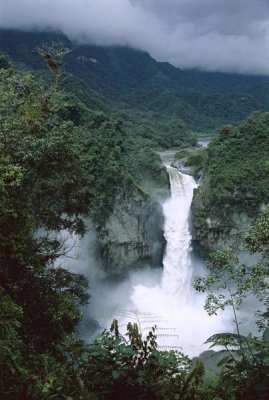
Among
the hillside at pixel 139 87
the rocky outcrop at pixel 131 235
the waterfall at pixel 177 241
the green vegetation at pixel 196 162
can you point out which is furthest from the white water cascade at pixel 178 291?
the hillside at pixel 139 87

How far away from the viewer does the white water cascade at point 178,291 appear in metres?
22.3

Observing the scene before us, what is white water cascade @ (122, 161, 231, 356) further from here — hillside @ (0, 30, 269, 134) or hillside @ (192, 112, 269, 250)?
hillside @ (0, 30, 269, 134)

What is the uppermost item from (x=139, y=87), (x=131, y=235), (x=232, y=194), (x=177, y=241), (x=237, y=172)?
(x=139, y=87)

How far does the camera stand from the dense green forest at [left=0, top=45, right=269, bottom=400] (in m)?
4.52

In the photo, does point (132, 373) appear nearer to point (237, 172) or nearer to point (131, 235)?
point (131, 235)

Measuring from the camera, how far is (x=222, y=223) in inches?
1056

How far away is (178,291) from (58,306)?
19.3 m

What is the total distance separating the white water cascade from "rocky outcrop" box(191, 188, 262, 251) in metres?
1.17

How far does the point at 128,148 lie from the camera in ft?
93.1

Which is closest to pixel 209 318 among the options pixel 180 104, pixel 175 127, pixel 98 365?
pixel 98 365

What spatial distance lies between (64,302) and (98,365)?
4064mm

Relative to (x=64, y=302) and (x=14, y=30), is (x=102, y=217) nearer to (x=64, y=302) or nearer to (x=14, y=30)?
(x=64, y=302)

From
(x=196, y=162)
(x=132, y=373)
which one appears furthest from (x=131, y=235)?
(x=132, y=373)

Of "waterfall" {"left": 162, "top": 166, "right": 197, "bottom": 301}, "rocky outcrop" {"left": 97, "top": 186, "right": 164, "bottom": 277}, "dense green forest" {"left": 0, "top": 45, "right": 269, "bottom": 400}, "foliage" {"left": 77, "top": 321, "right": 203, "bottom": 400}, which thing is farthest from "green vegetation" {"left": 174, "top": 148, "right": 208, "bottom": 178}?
"foliage" {"left": 77, "top": 321, "right": 203, "bottom": 400}
